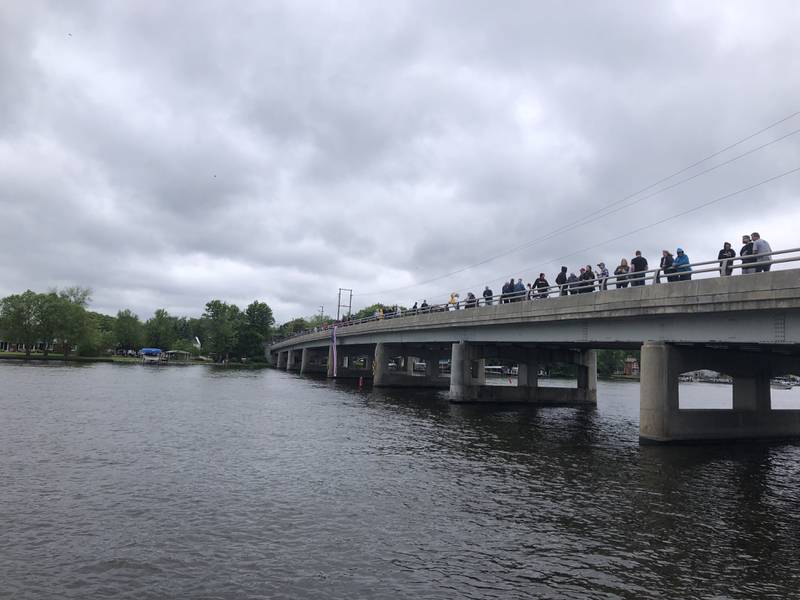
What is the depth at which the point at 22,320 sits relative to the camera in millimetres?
117312

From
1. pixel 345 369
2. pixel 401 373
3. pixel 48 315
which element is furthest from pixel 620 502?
pixel 48 315

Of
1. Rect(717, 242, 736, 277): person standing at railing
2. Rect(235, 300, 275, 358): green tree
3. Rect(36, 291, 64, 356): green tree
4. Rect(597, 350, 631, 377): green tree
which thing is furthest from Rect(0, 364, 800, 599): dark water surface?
Rect(597, 350, 631, 377): green tree

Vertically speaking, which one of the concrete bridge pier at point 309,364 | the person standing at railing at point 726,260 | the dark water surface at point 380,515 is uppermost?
the person standing at railing at point 726,260

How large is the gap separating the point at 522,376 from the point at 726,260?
32.8 metres

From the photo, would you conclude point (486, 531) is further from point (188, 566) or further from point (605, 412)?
point (605, 412)

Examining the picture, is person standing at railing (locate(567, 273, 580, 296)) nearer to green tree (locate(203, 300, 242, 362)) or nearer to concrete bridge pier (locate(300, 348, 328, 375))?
concrete bridge pier (locate(300, 348, 328, 375))

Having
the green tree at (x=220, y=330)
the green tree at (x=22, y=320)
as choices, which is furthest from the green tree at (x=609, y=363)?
the green tree at (x=22, y=320)

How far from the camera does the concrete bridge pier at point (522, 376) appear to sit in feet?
153

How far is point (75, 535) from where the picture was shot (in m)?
11.6

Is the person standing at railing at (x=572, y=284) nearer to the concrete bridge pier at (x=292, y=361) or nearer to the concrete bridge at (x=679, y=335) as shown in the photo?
the concrete bridge at (x=679, y=335)

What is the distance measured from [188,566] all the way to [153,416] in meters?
23.1

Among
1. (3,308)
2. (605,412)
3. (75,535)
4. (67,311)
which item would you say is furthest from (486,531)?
(3,308)

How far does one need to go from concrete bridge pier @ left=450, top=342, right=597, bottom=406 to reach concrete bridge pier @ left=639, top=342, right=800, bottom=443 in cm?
2063

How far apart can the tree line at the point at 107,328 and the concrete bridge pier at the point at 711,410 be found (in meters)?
126
